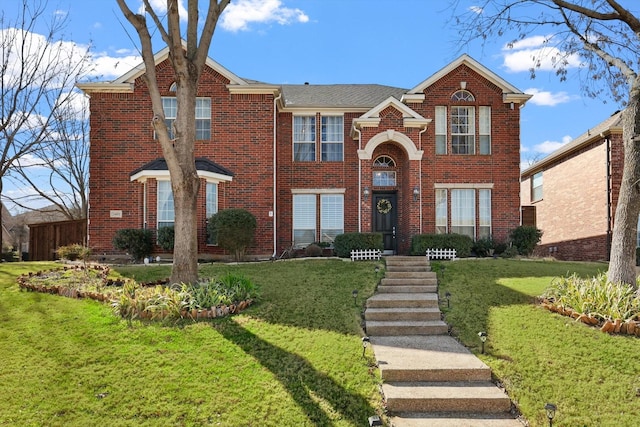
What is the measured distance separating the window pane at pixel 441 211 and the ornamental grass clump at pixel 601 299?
27.1ft

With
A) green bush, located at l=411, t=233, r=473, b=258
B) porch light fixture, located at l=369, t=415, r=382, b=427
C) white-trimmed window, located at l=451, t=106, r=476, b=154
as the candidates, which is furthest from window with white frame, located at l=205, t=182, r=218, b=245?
porch light fixture, located at l=369, t=415, r=382, b=427

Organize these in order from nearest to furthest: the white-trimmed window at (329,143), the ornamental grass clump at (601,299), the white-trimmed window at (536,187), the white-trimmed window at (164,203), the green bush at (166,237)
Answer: the ornamental grass clump at (601,299), the green bush at (166,237), the white-trimmed window at (164,203), the white-trimmed window at (329,143), the white-trimmed window at (536,187)

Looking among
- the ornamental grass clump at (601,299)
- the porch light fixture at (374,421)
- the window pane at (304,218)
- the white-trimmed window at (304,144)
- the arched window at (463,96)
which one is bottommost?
the porch light fixture at (374,421)

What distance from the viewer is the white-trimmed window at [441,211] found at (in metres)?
18.4

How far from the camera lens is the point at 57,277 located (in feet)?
40.0

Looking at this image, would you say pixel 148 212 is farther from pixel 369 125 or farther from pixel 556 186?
pixel 556 186

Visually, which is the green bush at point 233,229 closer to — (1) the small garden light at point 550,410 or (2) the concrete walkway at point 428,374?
(2) the concrete walkway at point 428,374

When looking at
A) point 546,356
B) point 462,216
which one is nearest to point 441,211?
point 462,216

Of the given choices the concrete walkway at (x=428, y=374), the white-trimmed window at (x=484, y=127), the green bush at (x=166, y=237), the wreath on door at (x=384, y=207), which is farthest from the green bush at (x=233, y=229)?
the white-trimmed window at (x=484, y=127)

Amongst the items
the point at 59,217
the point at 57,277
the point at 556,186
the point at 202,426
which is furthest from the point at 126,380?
the point at 59,217

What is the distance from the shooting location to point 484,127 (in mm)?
18750

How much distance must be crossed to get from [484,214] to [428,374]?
12562mm

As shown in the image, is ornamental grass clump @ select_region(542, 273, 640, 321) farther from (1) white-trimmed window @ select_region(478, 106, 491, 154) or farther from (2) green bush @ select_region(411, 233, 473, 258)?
(1) white-trimmed window @ select_region(478, 106, 491, 154)

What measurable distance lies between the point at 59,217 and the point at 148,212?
28.3 m
